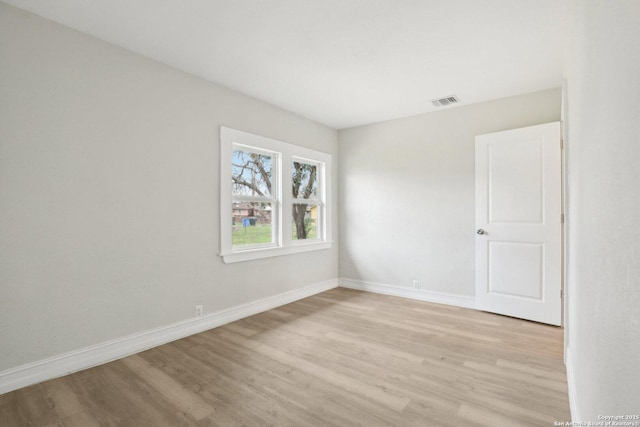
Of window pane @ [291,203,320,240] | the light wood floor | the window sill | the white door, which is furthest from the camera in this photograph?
window pane @ [291,203,320,240]

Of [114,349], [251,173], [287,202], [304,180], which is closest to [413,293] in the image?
[287,202]

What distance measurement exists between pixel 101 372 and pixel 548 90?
16.7ft

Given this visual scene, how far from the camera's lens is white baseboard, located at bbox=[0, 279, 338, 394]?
212 cm

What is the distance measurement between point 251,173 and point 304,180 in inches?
42.7

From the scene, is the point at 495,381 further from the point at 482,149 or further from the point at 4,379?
the point at 4,379

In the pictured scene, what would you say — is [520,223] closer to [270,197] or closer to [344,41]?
[344,41]

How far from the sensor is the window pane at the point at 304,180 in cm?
459

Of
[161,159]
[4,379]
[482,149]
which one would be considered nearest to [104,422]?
[4,379]

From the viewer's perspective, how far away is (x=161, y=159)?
289 cm

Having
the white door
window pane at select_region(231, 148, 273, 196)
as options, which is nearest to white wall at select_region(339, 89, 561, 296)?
the white door

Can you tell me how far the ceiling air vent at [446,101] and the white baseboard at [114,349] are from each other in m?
3.25

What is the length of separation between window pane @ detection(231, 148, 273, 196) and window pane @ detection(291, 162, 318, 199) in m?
0.48

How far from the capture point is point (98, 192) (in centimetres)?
249

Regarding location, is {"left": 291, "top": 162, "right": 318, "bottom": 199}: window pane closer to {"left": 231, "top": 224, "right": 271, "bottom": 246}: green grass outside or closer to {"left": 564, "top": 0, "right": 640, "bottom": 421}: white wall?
{"left": 231, "top": 224, "right": 271, "bottom": 246}: green grass outside
